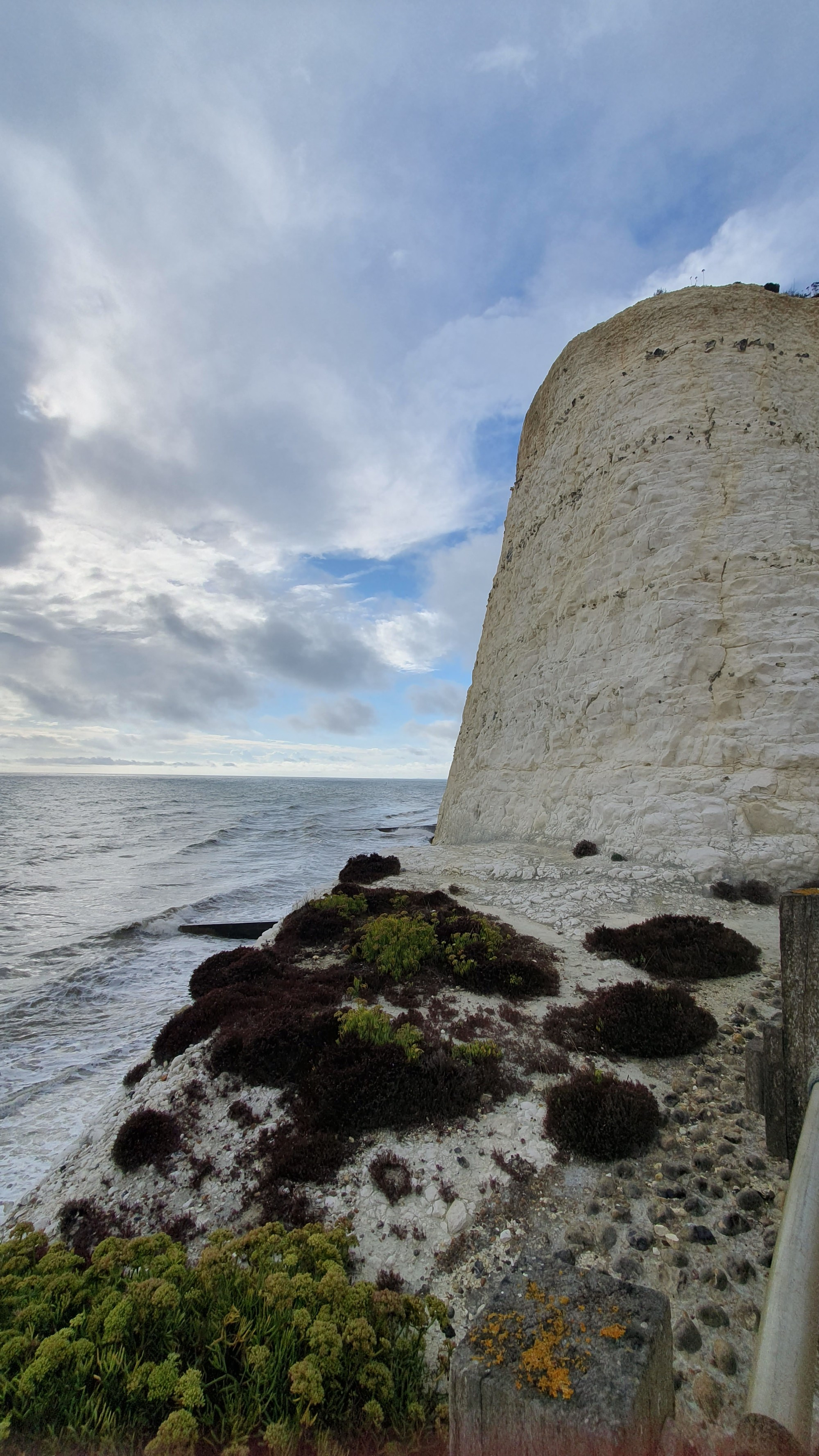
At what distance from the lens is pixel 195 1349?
2674 millimetres

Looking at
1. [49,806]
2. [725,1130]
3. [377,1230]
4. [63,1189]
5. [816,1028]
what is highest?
[816,1028]

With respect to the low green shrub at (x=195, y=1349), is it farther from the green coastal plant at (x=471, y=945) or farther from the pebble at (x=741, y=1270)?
the green coastal plant at (x=471, y=945)

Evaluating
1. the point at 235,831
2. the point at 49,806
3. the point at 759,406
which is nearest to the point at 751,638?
the point at 759,406

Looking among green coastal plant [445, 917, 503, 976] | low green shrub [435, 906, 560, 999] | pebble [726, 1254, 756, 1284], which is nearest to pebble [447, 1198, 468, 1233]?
pebble [726, 1254, 756, 1284]

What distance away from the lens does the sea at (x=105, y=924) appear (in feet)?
28.9

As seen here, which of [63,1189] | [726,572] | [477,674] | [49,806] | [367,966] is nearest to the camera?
[63,1189]

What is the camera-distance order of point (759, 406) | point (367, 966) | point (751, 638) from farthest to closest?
point (759, 406)
point (751, 638)
point (367, 966)

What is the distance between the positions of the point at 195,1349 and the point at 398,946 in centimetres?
647

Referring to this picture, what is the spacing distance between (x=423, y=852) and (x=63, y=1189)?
49.2 feet

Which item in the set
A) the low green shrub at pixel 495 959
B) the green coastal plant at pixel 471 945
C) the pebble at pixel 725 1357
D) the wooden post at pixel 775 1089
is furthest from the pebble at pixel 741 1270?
the green coastal plant at pixel 471 945

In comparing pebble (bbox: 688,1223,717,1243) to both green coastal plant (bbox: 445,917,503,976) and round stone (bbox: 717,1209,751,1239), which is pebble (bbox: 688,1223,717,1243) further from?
green coastal plant (bbox: 445,917,503,976)

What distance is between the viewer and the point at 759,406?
56.2ft

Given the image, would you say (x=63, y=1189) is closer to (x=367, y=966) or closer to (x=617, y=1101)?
(x=367, y=966)

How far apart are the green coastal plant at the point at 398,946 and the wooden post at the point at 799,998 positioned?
17.7ft
